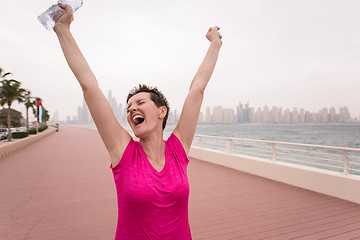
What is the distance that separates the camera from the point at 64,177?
6.53m

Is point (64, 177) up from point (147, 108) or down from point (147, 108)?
down

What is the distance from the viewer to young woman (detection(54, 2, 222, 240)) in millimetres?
951

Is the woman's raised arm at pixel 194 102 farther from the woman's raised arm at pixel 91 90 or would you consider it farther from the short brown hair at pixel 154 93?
the woman's raised arm at pixel 91 90

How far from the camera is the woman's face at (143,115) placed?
107cm

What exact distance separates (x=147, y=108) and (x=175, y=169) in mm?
313

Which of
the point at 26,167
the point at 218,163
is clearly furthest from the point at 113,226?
the point at 26,167

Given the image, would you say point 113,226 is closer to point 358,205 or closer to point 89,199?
point 89,199

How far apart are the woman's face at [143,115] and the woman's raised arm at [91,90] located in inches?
3.5

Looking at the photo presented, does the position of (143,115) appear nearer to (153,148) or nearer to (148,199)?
(153,148)

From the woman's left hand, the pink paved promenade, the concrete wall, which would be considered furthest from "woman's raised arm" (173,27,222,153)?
the concrete wall

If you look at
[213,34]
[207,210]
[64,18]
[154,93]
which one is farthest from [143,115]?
[207,210]

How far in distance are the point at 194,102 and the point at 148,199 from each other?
538mm

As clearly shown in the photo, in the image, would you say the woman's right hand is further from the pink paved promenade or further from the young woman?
the pink paved promenade

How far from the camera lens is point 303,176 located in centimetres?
510
